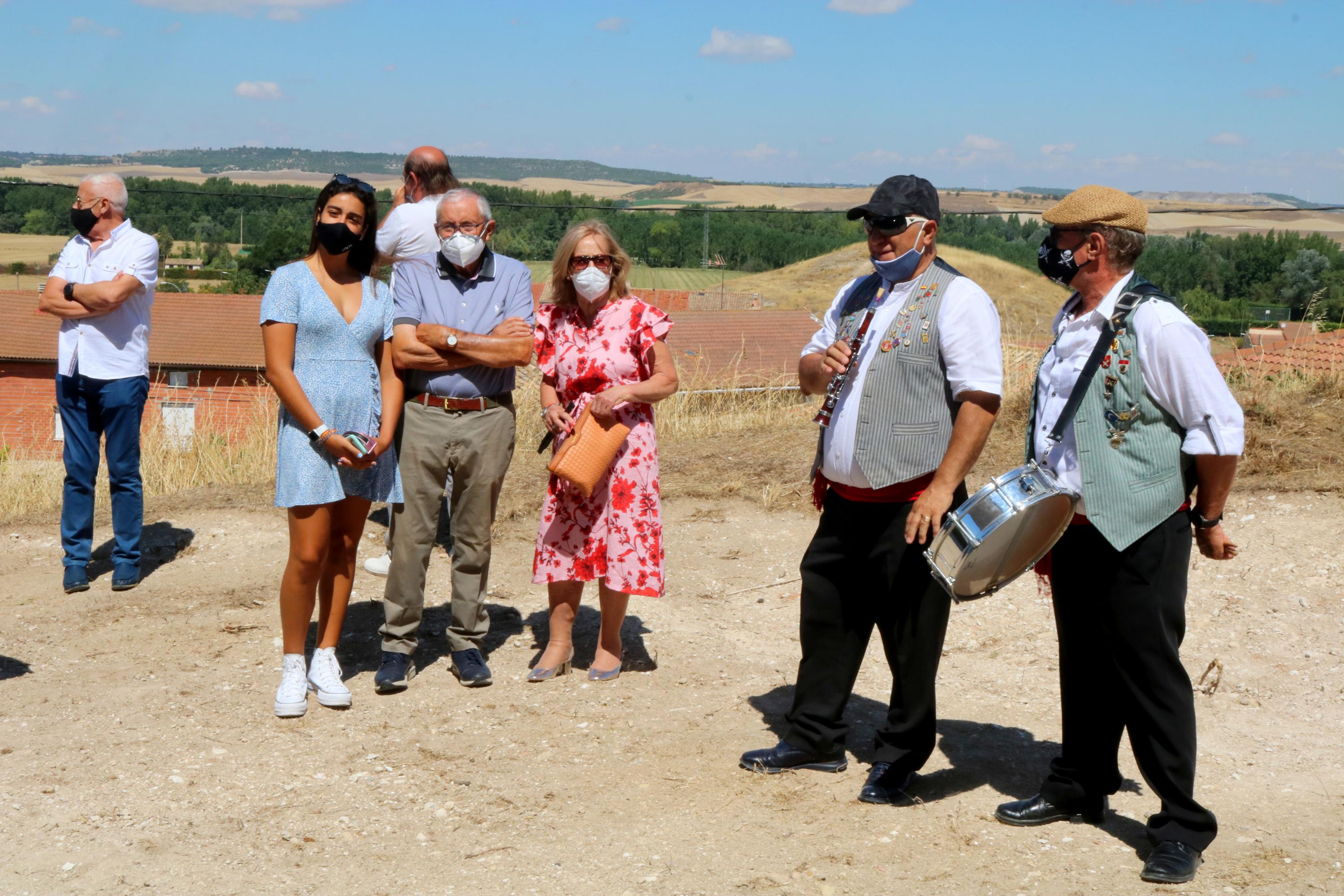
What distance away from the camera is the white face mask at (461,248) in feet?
16.4

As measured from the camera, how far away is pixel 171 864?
3703 mm

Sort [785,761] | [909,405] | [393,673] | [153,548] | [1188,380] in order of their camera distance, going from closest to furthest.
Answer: [1188,380] < [909,405] < [785,761] < [393,673] < [153,548]

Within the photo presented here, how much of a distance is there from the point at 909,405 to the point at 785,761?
1.42m

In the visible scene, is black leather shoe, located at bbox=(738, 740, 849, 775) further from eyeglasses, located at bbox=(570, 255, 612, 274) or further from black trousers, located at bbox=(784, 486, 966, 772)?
eyeglasses, located at bbox=(570, 255, 612, 274)

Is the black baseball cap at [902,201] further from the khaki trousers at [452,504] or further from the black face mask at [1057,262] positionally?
the khaki trousers at [452,504]

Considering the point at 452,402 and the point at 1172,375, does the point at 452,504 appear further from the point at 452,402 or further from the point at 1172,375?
the point at 1172,375

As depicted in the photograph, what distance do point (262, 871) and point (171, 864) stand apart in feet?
0.99

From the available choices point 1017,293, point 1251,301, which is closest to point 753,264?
point 1017,293

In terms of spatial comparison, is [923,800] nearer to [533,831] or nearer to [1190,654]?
[533,831]

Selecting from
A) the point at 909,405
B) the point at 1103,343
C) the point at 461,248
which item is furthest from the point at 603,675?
the point at 1103,343

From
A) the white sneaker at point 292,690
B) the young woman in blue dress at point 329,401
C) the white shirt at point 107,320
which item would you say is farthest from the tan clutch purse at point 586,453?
the white shirt at point 107,320

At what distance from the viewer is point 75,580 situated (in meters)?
6.64

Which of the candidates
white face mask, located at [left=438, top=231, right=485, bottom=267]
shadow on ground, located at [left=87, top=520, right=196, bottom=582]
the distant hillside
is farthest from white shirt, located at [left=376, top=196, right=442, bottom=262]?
the distant hillside

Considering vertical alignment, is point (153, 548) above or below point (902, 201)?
below
